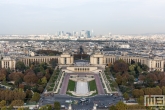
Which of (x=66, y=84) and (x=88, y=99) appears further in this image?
(x=66, y=84)

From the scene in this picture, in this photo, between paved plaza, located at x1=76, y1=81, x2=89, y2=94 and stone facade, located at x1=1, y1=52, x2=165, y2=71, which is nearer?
paved plaza, located at x1=76, y1=81, x2=89, y2=94

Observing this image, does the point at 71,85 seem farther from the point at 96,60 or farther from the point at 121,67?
the point at 96,60

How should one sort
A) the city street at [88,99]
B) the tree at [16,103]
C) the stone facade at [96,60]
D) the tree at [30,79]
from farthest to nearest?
the stone facade at [96,60]
the tree at [30,79]
the city street at [88,99]
the tree at [16,103]

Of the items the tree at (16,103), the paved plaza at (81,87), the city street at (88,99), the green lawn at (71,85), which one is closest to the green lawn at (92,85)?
the paved plaza at (81,87)

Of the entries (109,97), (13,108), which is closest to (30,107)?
(13,108)

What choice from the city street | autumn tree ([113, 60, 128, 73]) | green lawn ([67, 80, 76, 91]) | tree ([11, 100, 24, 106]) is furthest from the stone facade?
tree ([11, 100, 24, 106])

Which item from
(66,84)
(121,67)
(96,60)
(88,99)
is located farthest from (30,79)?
(96,60)

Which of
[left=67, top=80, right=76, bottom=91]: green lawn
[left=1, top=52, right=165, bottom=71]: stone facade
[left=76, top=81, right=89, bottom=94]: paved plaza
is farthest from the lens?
[left=1, top=52, right=165, bottom=71]: stone facade

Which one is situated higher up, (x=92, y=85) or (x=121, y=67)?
(x=121, y=67)

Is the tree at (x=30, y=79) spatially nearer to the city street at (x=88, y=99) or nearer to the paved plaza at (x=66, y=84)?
the paved plaza at (x=66, y=84)

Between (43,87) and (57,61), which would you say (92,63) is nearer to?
(57,61)

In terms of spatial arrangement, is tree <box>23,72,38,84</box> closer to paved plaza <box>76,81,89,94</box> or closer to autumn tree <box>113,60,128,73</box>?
paved plaza <box>76,81,89,94</box>
